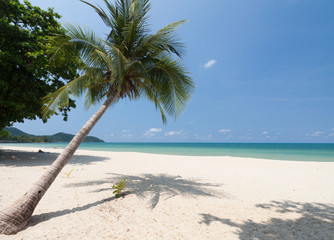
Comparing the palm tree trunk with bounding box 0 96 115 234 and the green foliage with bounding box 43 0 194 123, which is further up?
the green foliage with bounding box 43 0 194 123

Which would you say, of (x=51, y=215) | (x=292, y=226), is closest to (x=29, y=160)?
(x=51, y=215)

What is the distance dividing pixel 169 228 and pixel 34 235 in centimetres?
217

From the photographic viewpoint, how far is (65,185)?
5.55 metres

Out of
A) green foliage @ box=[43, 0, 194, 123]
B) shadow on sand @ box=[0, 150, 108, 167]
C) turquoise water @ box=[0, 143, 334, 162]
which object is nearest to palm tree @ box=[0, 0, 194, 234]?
green foliage @ box=[43, 0, 194, 123]

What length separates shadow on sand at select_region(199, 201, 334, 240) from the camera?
10.0ft

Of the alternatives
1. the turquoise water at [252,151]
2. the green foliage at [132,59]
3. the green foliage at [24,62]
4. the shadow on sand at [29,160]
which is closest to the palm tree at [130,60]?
the green foliage at [132,59]

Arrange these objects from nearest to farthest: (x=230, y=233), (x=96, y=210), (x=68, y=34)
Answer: (x=230, y=233) → (x=96, y=210) → (x=68, y=34)

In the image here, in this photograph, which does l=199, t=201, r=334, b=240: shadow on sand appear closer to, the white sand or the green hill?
the white sand

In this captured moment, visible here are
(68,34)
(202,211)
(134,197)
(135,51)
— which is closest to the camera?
(202,211)

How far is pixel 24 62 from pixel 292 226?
13.1 m

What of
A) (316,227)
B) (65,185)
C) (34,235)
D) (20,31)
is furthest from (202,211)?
(20,31)

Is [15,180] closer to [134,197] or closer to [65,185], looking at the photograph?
[65,185]

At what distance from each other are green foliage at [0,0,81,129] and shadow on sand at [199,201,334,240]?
30.0 ft

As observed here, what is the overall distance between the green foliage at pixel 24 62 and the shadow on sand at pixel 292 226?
9.14m
